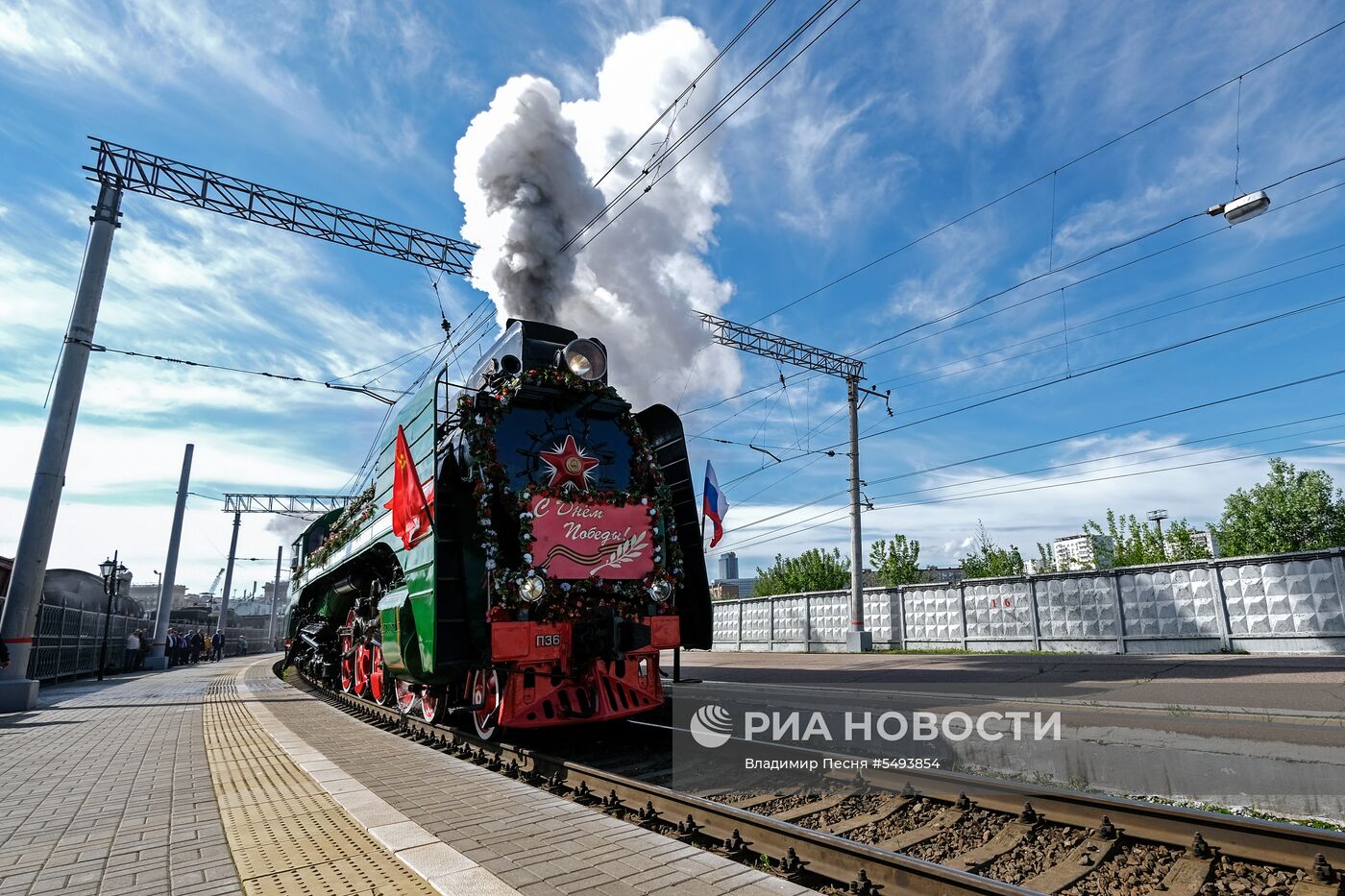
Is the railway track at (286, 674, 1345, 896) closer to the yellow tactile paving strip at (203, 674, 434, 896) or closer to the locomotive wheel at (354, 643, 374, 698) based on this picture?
the yellow tactile paving strip at (203, 674, 434, 896)

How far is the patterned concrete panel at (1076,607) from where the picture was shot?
15398 mm

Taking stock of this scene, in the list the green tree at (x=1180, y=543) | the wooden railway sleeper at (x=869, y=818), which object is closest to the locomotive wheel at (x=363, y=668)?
the wooden railway sleeper at (x=869, y=818)

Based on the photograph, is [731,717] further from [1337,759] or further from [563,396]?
[1337,759]

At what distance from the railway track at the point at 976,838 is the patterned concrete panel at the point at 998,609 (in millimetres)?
13841

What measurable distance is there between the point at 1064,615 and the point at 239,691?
58.1 feet

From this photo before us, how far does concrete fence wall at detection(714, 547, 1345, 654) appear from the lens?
1250 centimetres

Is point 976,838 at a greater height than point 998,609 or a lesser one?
lesser

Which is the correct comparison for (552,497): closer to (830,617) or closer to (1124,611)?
(1124,611)

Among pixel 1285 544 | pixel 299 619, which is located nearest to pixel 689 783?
pixel 299 619

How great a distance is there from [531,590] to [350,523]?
580 centimetres

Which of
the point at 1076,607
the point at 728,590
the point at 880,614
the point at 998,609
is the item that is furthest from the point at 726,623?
the point at 728,590

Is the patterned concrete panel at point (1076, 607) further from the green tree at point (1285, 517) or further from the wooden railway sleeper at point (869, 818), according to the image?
the green tree at point (1285, 517)

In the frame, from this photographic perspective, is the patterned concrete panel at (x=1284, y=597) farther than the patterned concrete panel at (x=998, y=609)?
No

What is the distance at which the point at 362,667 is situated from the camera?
10953 mm
